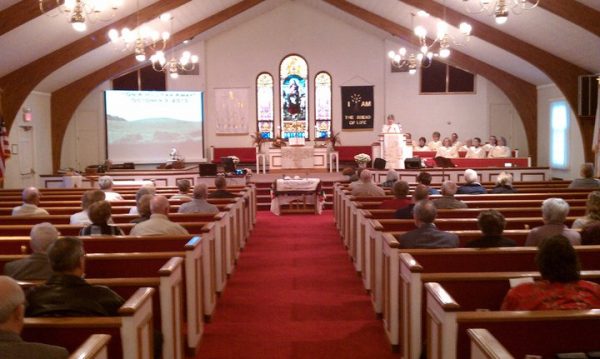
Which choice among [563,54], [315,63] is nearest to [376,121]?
[315,63]

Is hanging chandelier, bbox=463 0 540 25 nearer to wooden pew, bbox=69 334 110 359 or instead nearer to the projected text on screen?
wooden pew, bbox=69 334 110 359

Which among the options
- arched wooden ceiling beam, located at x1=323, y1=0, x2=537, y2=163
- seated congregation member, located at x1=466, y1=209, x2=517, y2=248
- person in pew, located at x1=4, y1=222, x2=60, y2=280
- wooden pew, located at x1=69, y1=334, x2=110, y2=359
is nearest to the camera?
wooden pew, located at x1=69, y1=334, x2=110, y2=359

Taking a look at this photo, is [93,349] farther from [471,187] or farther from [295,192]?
[295,192]

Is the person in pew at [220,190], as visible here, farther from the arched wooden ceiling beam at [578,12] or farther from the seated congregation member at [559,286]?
the seated congregation member at [559,286]

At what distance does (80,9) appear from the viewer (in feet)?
24.0

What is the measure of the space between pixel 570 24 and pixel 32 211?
8.71 meters

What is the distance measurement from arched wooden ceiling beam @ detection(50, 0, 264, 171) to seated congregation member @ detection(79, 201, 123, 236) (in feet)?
37.5

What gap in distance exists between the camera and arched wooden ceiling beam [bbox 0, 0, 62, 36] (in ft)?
31.7

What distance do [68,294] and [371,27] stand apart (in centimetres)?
1578

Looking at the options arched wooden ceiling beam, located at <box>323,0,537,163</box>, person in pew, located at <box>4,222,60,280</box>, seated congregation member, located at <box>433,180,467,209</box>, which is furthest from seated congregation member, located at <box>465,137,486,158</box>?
person in pew, located at <box>4,222,60,280</box>

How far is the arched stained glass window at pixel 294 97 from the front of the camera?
60.9ft

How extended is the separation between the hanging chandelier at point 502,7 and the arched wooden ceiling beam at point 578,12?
0.27 meters

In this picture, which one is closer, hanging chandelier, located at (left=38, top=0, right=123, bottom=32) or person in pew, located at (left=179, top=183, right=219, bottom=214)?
person in pew, located at (left=179, top=183, right=219, bottom=214)

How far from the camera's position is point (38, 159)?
14625 millimetres
